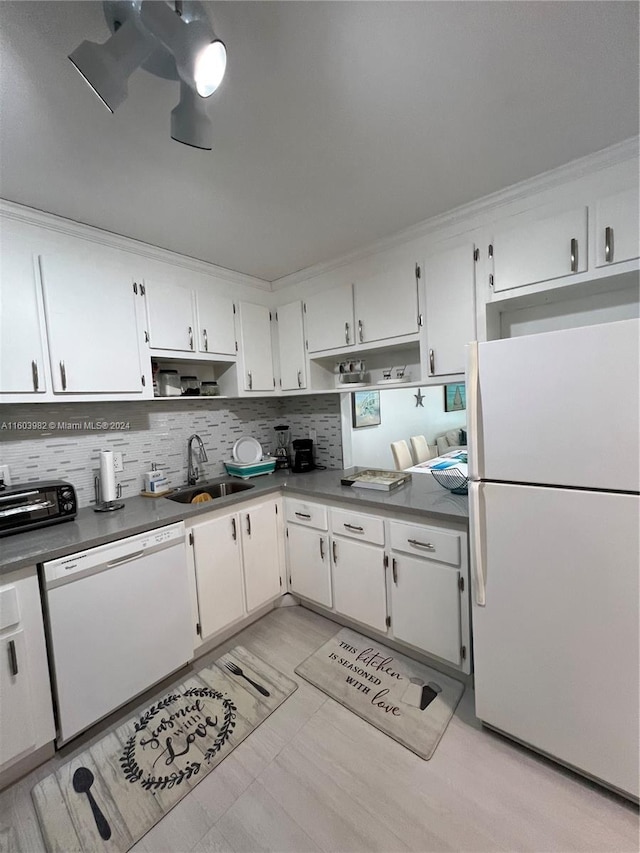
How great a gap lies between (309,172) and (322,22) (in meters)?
0.61

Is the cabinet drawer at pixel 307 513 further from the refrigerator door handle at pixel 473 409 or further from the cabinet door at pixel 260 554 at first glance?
the refrigerator door handle at pixel 473 409

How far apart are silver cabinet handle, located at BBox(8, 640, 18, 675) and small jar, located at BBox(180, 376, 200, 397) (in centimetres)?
151

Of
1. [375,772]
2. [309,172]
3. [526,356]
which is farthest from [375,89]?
[375,772]

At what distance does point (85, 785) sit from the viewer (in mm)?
1389

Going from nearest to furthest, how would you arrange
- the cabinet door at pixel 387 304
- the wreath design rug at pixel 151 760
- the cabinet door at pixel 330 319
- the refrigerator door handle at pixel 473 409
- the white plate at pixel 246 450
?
the wreath design rug at pixel 151 760 → the refrigerator door handle at pixel 473 409 → the cabinet door at pixel 387 304 → the cabinet door at pixel 330 319 → the white plate at pixel 246 450

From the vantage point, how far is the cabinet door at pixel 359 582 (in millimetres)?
2021

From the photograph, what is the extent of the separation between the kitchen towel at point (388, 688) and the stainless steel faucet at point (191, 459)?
4.55 feet

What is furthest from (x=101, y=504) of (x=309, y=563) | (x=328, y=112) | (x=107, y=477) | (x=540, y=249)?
(x=540, y=249)

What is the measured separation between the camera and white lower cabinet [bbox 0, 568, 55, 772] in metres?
1.35

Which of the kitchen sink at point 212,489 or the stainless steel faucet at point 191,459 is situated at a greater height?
the stainless steel faucet at point 191,459

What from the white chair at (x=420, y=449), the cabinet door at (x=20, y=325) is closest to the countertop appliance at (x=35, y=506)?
the cabinet door at (x=20, y=325)

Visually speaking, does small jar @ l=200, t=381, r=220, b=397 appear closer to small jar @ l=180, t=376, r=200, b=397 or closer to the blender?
small jar @ l=180, t=376, r=200, b=397

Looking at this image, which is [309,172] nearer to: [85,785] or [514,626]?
[514,626]

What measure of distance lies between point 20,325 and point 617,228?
268cm
